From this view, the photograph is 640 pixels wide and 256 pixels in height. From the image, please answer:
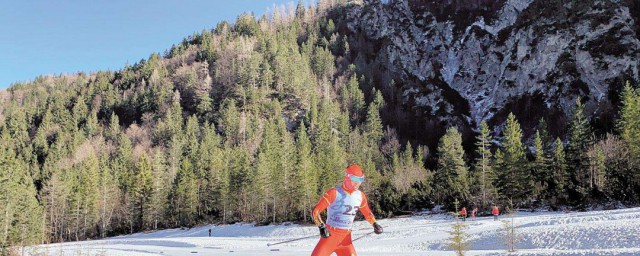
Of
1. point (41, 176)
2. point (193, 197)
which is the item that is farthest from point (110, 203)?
point (41, 176)

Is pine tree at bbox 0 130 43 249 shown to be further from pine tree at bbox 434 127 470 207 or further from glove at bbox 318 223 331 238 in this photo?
pine tree at bbox 434 127 470 207

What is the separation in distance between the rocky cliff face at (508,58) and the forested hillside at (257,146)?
13.3 ft

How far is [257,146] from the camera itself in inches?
3565

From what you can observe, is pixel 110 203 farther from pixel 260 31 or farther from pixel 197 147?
pixel 260 31

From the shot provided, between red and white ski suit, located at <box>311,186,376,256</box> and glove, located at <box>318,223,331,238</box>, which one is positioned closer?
glove, located at <box>318,223,331,238</box>

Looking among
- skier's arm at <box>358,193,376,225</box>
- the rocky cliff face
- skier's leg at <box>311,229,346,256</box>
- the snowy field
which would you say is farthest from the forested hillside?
skier's arm at <box>358,193,376,225</box>

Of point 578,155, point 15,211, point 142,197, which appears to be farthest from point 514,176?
point 142,197

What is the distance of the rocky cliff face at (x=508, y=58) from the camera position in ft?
271

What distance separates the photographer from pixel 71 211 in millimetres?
61375

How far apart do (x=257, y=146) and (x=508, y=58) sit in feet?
196

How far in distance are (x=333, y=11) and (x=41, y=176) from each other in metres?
123

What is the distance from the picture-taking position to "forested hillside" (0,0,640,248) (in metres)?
45.2

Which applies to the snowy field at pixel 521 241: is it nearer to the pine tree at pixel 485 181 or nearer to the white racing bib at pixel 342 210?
the white racing bib at pixel 342 210

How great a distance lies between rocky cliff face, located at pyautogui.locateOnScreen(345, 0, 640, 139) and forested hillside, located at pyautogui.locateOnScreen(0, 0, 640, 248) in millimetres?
4040
